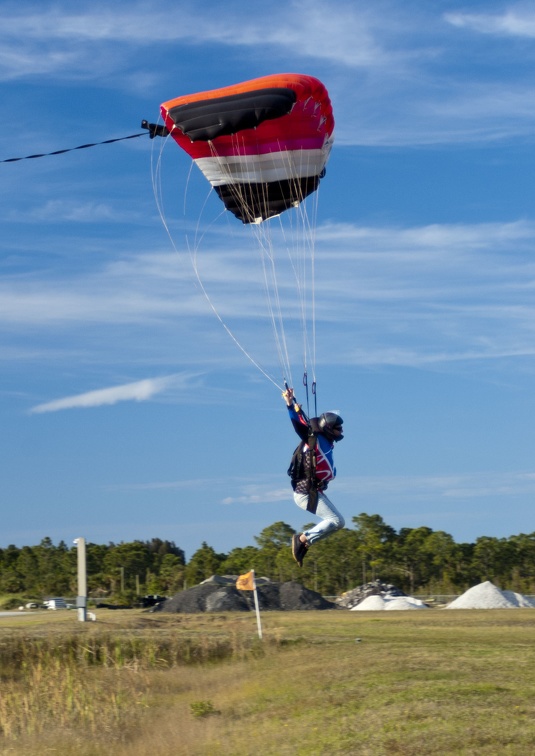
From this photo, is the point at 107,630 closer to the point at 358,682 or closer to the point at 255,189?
the point at 358,682

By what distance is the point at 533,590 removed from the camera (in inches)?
2251

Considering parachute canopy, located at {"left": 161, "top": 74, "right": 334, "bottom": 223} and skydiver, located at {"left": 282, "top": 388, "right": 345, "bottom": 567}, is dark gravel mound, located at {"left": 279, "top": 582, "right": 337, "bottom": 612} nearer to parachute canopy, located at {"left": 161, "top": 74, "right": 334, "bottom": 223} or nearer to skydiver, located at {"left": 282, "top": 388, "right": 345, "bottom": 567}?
parachute canopy, located at {"left": 161, "top": 74, "right": 334, "bottom": 223}

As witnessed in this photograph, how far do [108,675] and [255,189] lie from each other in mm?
9746

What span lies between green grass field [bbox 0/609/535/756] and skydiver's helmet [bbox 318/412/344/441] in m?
3.94

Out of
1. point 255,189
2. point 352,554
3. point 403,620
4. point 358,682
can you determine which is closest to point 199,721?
point 358,682

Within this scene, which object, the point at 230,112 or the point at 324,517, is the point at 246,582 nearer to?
the point at 324,517

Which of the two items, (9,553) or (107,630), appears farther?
(9,553)

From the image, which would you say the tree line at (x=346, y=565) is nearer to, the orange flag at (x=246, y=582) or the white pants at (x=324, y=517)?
the orange flag at (x=246, y=582)

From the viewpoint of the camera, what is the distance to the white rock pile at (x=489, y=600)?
39.1m

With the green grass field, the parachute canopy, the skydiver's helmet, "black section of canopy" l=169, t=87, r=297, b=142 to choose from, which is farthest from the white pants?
"black section of canopy" l=169, t=87, r=297, b=142

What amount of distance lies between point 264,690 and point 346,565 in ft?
141

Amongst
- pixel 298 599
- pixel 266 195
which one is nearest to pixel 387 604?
pixel 298 599

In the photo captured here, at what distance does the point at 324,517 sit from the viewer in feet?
51.6

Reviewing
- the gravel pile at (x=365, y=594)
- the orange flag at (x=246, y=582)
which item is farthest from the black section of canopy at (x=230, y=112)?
the gravel pile at (x=365, y=594)
